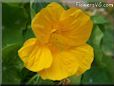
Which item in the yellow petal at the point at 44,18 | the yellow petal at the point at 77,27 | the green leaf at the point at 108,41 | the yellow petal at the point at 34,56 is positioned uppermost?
the yellow petal at the point at 44,18

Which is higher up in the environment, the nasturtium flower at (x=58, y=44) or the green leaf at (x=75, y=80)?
the nasturtium flower at (x=58, y=44)

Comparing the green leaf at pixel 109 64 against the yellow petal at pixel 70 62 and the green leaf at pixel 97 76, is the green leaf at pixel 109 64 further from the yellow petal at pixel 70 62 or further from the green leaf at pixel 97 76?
the yellow petal at pixel 70 62

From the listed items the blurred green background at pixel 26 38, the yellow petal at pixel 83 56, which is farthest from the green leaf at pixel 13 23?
the yellow petal at pixel 83 56

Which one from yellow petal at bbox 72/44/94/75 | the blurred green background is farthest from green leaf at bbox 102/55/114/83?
yellow petal at bbox 72/44/94/75

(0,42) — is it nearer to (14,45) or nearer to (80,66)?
(14,45)

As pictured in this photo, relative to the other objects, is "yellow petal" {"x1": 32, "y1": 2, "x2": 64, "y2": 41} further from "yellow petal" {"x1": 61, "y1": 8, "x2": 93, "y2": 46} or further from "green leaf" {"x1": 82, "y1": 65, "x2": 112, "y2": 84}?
"green leaf" {"x1": 82, "y1": 65, "x2": 112, "y2": 84}

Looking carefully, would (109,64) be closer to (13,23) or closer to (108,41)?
(108,41)

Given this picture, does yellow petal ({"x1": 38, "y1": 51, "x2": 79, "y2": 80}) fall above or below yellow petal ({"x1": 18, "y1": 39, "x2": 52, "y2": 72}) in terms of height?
below
